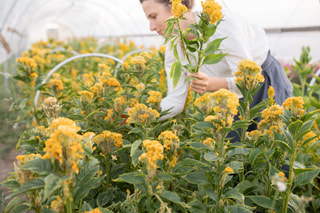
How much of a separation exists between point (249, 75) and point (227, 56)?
535 millimetres

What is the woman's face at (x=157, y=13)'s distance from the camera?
5.27 feet

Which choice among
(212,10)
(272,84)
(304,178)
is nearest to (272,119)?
(304,178)

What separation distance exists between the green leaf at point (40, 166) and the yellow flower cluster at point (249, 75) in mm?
749

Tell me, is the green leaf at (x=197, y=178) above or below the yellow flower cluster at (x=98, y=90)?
below

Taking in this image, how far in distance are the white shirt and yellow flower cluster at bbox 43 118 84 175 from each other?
742 mm

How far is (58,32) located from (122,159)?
26472mm

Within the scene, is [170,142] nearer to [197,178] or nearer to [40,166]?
[197,178]

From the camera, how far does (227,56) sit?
1.52 meters

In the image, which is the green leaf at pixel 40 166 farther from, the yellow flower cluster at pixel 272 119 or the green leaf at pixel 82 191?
the yellow flower cluster at pixel 272 119

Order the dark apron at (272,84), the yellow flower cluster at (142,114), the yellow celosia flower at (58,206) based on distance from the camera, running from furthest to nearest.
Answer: the dark apron at (272,84), the yellow flower cluster at (142,114), the yellow celosia flower at (58,206)

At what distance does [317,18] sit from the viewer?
5520mm

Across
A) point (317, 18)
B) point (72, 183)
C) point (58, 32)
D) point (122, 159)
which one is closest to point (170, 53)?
point (122, 159)

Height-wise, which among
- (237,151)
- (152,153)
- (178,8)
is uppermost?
(178,8)

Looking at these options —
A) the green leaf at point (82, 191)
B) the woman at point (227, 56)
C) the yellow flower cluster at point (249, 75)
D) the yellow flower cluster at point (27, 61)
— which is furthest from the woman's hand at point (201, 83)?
the yellow flower cluster at point (27, 61)
